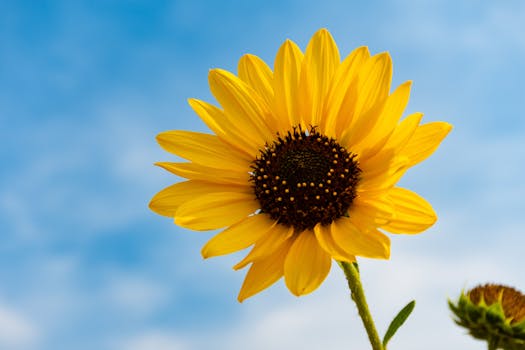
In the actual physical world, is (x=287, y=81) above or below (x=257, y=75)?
below


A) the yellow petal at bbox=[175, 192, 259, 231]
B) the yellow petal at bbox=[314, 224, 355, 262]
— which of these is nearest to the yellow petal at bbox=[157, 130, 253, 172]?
the yellow petal at bbox=[175, 192, 259, 231]

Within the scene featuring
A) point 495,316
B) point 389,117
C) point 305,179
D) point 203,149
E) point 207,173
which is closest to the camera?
point 495,316

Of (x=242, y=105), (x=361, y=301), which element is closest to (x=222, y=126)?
(x=242, y=105)

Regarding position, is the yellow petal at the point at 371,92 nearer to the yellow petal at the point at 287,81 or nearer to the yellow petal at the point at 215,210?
the yellow petal at the point at 287,81

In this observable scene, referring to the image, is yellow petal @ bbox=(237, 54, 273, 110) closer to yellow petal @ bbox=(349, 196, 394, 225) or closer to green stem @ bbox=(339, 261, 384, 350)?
yellow petal @ bbox=(349, 196, 394, 225)

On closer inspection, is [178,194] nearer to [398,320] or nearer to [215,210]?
[215,210]

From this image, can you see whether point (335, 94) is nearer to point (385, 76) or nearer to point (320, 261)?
point (385, 76)
